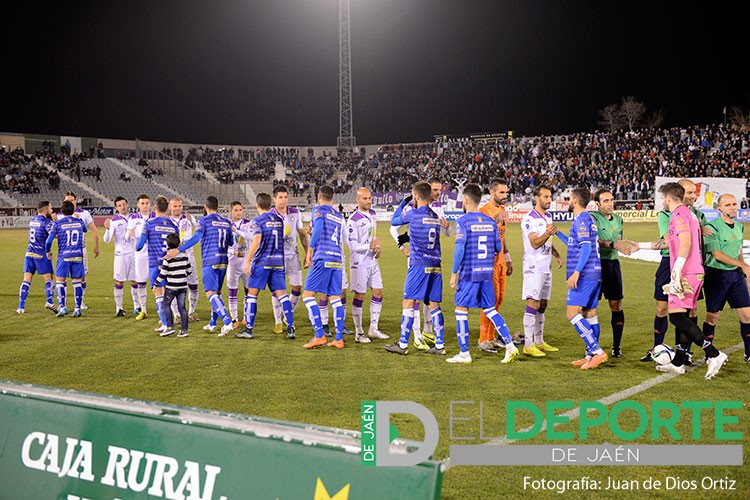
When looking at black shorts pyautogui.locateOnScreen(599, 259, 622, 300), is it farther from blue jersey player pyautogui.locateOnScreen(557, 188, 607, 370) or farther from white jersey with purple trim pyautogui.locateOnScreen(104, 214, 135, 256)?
white jersey with purple trim pyautogui.locateOnScreen(104, 214, 135, 256)

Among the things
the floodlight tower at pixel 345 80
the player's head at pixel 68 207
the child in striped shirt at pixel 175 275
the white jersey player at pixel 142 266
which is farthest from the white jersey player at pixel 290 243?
the floodlight tower at pixel 345 80

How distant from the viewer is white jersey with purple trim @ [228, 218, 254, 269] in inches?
420

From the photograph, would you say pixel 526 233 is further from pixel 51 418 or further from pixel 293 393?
pixel 51 418

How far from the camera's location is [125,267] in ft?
39.3

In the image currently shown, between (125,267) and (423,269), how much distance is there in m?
6.67

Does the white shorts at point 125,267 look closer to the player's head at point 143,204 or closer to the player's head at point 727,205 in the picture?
the player's head at point 143,204

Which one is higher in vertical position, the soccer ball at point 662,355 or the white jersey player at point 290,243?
the white jersey player at point 290,243

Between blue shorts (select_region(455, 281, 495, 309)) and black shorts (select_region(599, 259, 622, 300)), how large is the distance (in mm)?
1510

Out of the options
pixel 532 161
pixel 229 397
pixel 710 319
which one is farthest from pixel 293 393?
pixel 532 161

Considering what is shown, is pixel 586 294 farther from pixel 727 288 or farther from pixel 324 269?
pixel 324 269

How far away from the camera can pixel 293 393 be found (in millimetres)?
6504

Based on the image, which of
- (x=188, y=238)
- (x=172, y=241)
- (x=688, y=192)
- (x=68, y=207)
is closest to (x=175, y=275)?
(x=172, y=241)

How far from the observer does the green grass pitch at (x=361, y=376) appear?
499cm

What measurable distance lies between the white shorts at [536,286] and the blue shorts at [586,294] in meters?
0.87
